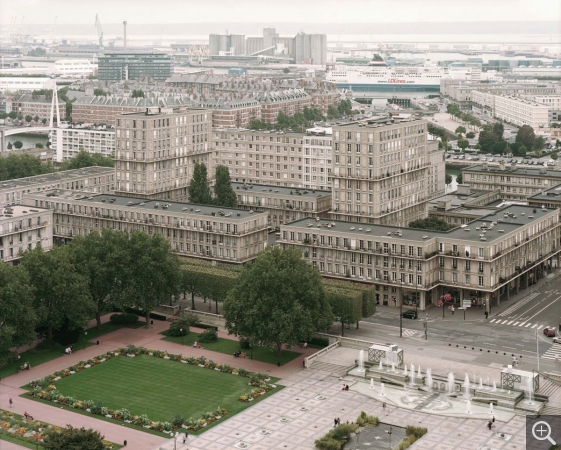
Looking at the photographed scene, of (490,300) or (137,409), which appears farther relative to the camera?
(490,300)

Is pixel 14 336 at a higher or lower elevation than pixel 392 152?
lower

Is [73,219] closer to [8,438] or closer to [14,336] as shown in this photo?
[14,336]

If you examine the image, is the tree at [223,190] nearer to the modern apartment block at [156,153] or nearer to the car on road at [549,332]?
the modern apartment block at [156,153]

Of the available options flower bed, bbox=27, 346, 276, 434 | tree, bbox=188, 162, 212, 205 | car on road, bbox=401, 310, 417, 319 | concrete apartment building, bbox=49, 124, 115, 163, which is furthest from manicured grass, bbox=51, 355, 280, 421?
concrete apartment building, bbox=49, 124, 115, 163

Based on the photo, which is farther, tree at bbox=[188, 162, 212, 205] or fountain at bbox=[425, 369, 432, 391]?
tree at bbox=[188, 162, 212, 205]

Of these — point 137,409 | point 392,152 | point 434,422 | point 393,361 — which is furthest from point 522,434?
point 392,152

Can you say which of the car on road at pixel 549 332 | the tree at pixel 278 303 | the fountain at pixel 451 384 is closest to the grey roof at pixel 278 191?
the tree at pixel 278 303

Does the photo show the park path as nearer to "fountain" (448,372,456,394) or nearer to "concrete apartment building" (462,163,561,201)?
"fountain" (448,372,456,394)

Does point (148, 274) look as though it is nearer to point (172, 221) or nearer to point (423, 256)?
point (172, 221)
